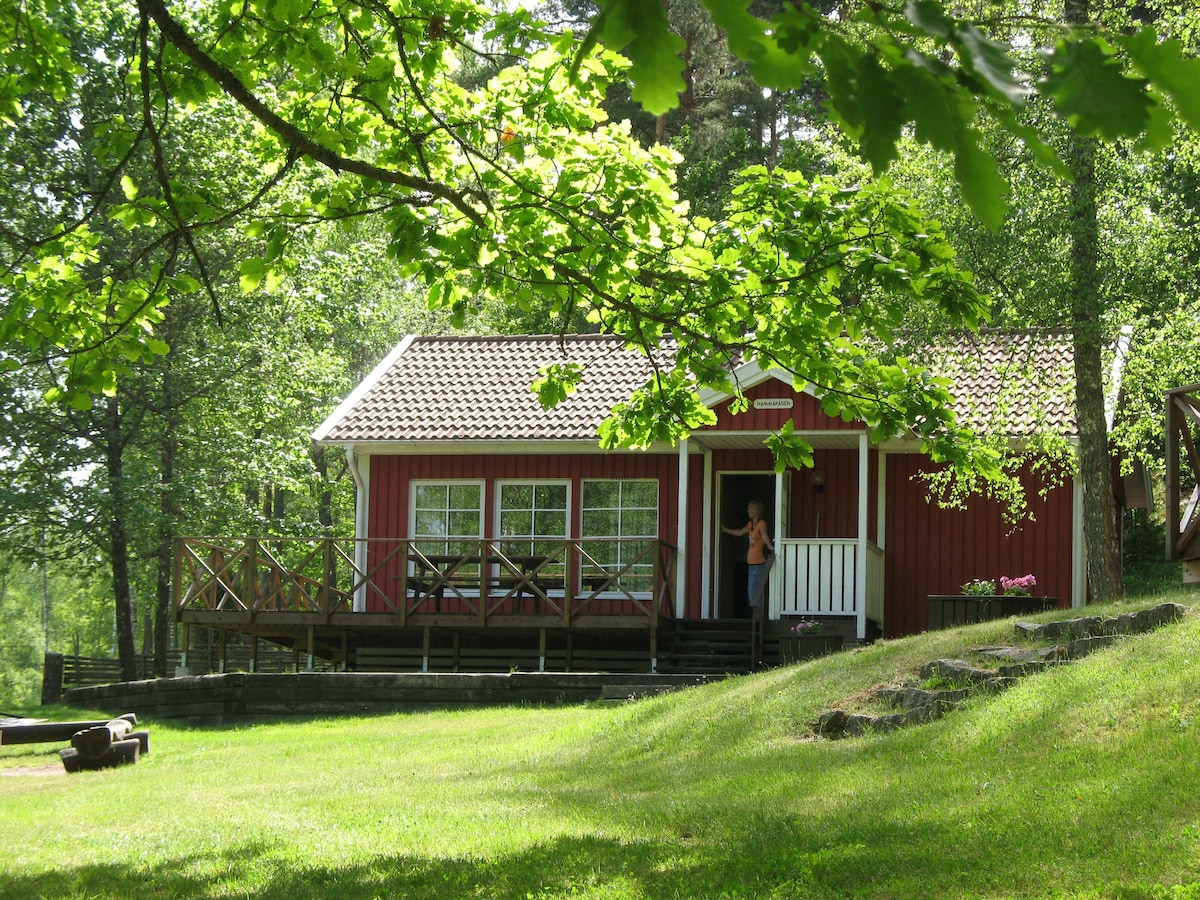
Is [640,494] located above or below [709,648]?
above

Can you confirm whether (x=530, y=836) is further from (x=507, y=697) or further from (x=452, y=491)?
(x=452, y=491)

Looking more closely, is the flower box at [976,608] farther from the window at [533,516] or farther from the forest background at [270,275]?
the window at [533,516]

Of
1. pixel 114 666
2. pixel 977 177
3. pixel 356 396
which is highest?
pixel 356 396

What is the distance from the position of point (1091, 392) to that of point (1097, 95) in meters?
13.5

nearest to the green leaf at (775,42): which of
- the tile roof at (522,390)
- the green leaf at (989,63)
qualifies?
the green leaf at (989,63)

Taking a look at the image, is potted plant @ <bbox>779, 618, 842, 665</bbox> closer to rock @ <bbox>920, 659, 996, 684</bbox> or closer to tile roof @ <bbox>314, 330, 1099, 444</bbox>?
tile roof @ <bbox>314, 330, 1099, 444</bbox>

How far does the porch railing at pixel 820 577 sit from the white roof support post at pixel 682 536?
1557mm

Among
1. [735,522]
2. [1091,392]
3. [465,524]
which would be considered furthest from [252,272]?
[735,522]

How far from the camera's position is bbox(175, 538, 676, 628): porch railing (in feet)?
61.6

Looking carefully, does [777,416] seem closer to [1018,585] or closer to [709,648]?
[709,648]

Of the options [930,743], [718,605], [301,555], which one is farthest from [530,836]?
[301,555]

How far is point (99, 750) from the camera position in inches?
530

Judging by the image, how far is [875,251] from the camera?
25.1ft

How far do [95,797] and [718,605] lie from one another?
10.9 meters
